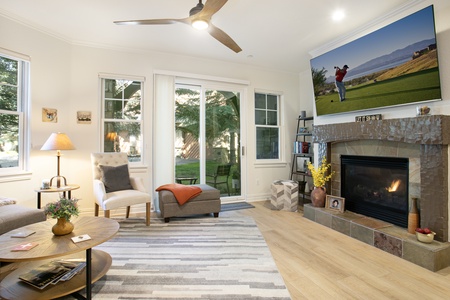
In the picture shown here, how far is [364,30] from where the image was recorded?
3.21 meters

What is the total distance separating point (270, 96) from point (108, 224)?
4.17m

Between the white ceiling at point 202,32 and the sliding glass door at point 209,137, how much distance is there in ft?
2.69

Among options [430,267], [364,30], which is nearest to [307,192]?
[430,267]

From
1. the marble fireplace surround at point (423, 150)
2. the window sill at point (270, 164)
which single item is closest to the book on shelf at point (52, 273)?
the marble fireplace surround at point (423, 150)

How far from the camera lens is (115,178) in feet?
11.1

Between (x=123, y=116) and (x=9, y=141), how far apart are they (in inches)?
60.1

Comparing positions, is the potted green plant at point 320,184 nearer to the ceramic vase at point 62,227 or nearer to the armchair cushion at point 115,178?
the armchair cushion at point 115,178

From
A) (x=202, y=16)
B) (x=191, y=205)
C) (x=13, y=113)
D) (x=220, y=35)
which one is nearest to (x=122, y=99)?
(x=13, y=113)

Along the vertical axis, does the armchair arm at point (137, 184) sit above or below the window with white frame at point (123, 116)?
below

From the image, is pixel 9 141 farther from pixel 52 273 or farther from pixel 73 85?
pixel 52 273

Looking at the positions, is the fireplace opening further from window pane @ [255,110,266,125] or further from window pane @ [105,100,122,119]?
window pane @ [105,100,122,119]

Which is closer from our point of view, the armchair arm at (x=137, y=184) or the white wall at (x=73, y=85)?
the white wall at (x=73, y=85)

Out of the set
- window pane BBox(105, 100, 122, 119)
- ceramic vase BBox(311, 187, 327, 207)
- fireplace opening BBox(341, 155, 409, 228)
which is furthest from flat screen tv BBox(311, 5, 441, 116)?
window pane BBox(105, 100, 122, 119)

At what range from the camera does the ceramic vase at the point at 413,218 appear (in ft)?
8.16
